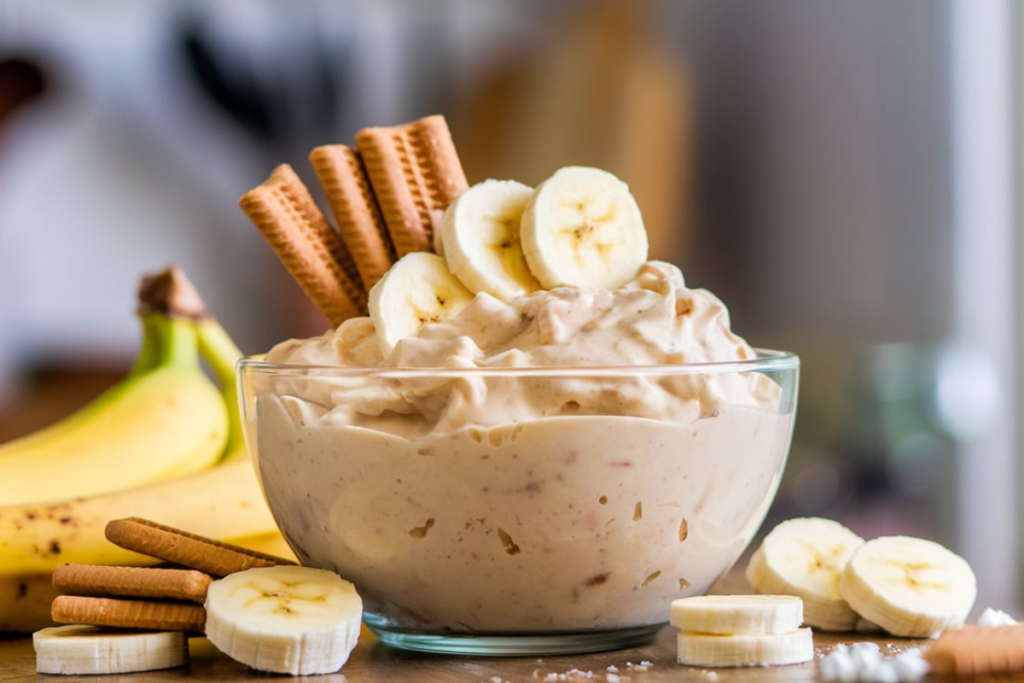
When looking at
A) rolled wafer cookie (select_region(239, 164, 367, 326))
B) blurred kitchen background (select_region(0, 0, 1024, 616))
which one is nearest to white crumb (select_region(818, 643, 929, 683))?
rolled wafer cookie (select_region(239, 164, 367, 326))

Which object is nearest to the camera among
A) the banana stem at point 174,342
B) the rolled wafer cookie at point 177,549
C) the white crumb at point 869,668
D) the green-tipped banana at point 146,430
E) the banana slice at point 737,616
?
the white crumb at point 869,668

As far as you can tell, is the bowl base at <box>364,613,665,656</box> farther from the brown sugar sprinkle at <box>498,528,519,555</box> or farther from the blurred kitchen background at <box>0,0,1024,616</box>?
the blurred kitchen background at <box>0,0,1024,616</box>

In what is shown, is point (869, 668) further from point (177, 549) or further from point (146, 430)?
point (146, 430)

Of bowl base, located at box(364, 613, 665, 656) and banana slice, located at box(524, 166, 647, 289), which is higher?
banana slice, located at box(524, 166, 647, 289)

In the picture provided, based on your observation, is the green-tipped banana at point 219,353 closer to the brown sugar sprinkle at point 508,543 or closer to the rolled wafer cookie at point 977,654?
the brown sugar sprinkle at point 508,543

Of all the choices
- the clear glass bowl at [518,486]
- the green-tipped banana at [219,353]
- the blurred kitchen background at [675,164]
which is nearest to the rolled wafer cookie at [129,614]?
the clear glass bowl at [518,486]

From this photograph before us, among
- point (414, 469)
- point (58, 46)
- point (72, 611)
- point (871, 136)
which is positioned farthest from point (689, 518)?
point (58, 46)

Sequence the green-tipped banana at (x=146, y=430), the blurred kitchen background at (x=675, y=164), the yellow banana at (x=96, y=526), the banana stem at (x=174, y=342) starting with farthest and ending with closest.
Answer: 1. the blurred kitchen background at (x=675, y=164)
2. the banana stem at (x=174, y=342)
3. the green-tipped banana at (x=146, y=430)
4. the yellow banana at (x=96, y=526)

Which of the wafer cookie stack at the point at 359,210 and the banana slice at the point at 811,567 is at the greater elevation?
the wafer cookie stack at the point at 359,210
